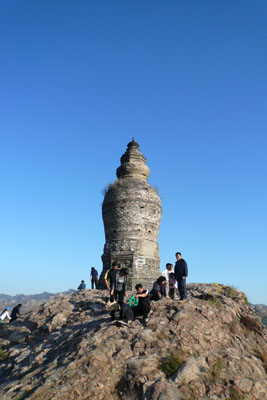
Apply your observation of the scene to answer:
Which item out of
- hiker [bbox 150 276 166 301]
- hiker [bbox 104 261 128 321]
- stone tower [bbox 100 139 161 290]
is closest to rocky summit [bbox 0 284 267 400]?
hiker [bbox 150 276 166 301]

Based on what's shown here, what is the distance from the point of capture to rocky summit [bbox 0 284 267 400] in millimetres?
6703

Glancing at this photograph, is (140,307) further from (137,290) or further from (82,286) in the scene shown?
(82,286)

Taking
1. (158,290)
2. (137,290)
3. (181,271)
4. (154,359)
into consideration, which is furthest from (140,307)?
(181,271)

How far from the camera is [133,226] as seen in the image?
732 inches

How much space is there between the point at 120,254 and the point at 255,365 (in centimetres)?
1090

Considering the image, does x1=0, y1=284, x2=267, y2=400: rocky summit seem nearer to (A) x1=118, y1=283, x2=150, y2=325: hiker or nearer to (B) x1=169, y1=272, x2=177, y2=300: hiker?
(A) x1=118, y1=283, x2=150, y2=325: hiker

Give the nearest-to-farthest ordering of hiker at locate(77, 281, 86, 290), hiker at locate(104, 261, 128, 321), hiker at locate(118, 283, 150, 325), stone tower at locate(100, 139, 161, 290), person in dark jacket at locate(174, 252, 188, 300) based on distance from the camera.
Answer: hiker at locate(118, 283, 150, 325), hiker at locate(104, 261, 128, 321), person in dark jacket at locate(174, 252, 188, 300), stone tower at locate(100, 139, 161, 290), hiker at locate(77, 281, 86, 290)

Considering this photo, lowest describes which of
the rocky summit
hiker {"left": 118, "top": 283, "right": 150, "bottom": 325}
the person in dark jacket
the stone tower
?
the rocky summit

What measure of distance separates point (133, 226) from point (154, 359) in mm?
11316

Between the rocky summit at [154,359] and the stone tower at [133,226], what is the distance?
6721 millimetres

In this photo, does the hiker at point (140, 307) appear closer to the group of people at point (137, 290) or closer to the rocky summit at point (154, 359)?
the group of people at point (137, 290)

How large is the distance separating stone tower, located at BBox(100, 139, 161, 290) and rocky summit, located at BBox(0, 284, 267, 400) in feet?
22.1

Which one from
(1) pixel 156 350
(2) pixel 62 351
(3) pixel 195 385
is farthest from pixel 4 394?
(3) pixel 195 385

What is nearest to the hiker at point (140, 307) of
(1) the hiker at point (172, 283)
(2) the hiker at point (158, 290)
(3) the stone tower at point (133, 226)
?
(2) the hiker at point (158, 290)
